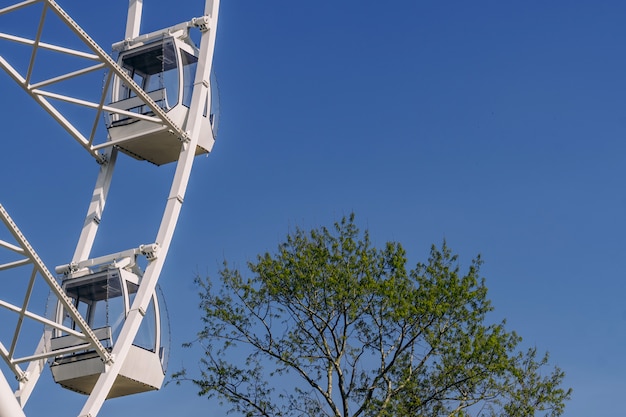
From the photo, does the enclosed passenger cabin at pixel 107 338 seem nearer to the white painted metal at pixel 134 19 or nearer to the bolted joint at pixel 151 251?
the bolted joint at pixel 151 251

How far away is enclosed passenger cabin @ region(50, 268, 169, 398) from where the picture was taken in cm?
2441

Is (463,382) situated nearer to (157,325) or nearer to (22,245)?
(157,325)

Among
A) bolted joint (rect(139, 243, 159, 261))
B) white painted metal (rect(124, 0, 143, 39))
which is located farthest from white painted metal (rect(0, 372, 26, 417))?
white painted metal (rect(124, 0, 143, 39))

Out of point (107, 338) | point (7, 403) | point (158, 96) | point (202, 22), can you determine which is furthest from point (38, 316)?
point (7, 403)

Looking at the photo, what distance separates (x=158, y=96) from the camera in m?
26.4

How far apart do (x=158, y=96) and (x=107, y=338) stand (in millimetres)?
5135

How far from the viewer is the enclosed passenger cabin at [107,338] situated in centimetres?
2441

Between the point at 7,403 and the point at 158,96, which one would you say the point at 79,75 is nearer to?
the point at 158,96

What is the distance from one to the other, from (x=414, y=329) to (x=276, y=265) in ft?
13.1

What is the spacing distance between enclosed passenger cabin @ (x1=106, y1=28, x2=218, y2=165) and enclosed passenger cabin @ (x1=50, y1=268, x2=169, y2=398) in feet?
9.72

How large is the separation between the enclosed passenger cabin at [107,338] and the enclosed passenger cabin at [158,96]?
2961 millimetres

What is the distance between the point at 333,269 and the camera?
111 ft

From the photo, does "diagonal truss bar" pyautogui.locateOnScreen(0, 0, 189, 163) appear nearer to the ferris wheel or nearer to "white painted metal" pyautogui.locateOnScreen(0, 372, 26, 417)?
the ferris wheel

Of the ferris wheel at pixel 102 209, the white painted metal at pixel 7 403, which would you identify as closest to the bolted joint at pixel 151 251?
the ferris wheel at pixel 102 209
